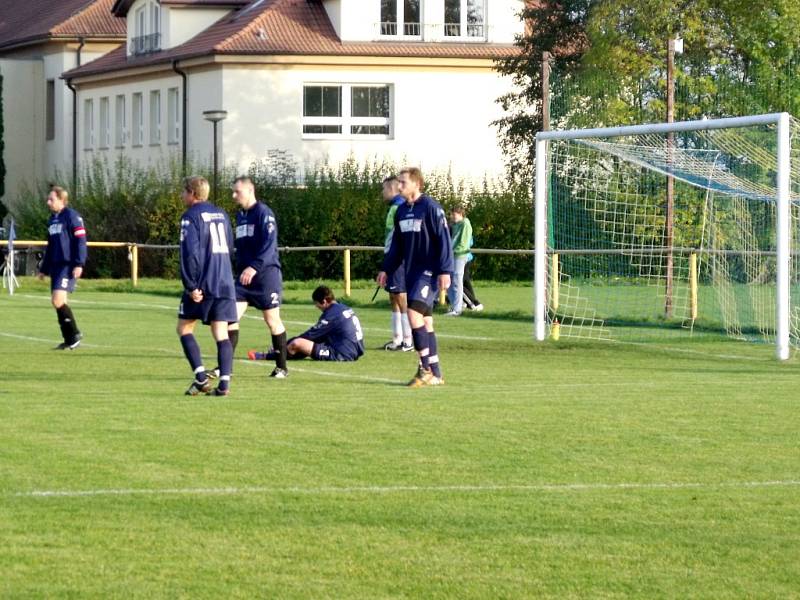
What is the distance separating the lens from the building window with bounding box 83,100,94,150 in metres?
58.3

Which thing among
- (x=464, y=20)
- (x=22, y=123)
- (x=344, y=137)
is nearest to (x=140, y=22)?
(x=344, y=137)

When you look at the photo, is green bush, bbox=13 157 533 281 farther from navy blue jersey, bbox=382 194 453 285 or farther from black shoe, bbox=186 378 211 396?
black shoe, bbox=186 378 211 396

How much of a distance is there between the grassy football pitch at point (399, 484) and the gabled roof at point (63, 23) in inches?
1743

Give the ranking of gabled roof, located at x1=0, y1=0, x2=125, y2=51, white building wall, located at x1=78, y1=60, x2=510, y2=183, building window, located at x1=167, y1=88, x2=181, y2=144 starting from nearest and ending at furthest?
white building wall, located at x1=78, y1=60, x2=510, y2=183 < building window, located at x1=167, y1=88, x2=181, y2=144 < gabled roof, located at x1=0, y1=0, x2=125, y2=51

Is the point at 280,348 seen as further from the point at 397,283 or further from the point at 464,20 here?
the point at 464,20

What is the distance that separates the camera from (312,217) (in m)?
45.2

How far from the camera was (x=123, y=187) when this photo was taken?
151 feet

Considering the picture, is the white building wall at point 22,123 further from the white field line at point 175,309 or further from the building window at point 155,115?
the white field line at point 175,309

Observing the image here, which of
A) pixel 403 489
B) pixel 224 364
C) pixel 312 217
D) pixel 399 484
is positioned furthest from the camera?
pixel 312 217

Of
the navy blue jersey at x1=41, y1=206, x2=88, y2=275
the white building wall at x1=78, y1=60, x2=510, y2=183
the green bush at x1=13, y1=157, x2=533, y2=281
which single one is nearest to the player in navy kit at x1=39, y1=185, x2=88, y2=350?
the navy blue jersey at x1=41, y1=206, x2=88, y2=275

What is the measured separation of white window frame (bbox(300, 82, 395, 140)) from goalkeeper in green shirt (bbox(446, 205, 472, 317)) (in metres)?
23.5

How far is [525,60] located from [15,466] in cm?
4016

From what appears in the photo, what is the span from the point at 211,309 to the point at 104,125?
44.8 metres

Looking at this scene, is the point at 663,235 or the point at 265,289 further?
the point at 663,235
